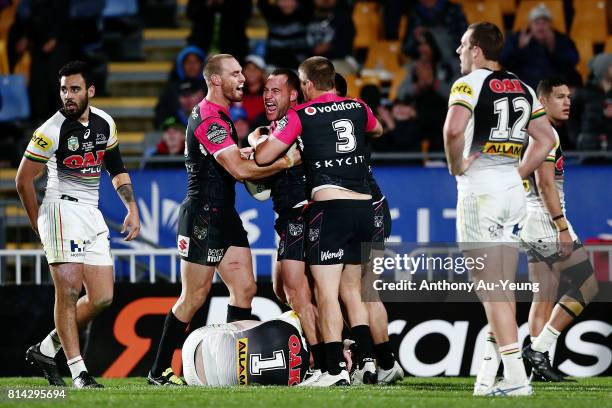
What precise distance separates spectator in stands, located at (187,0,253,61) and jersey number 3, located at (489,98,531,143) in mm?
8356

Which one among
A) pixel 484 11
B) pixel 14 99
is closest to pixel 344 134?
pixel 14 99

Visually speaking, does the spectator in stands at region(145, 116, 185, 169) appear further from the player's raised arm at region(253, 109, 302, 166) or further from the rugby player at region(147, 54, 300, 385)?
the player's raised arm at region(253, 109, 302, 166)

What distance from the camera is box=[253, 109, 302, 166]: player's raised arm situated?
8898 mm

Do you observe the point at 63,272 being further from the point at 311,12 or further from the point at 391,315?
the point at 311,12

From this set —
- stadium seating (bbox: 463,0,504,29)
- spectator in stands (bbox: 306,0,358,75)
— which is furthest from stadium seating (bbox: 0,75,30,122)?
stadium seating (bbox: 463,0,504,29)

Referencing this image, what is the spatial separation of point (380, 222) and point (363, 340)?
3.57 feet

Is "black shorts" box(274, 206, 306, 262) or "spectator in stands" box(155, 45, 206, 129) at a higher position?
"spectator in stands" box(155, 45, 206, 129)

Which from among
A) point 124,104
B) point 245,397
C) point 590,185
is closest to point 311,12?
point 124,104

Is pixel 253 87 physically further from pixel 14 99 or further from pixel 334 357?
pixel 334 357

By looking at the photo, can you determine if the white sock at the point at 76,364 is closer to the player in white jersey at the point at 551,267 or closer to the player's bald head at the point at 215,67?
the player's bald head at the point at 215,67

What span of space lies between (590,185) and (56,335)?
5.59 metres

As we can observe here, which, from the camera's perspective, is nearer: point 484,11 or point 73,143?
point 73,143

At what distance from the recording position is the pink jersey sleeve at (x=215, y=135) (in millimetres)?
9336

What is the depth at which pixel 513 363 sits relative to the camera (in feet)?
26.3
